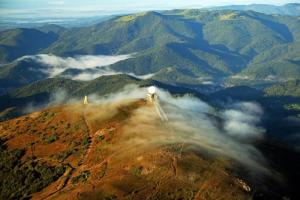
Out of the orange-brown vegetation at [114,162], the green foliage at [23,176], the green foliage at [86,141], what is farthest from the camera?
the green foliage at [86,141]

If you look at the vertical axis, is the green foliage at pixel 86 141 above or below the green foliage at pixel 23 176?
above

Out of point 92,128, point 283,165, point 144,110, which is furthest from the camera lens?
point 144,110

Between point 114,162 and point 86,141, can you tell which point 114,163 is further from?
point 86,141

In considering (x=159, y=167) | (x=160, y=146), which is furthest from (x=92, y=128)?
(x=159, y=167)

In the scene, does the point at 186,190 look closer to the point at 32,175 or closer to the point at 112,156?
the point at 112,156

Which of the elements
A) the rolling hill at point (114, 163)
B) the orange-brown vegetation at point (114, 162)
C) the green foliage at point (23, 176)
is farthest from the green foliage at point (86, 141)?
the green foliage at point (23, 176)

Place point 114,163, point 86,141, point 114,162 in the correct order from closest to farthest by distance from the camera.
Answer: point 114,163
point 114,162
point 86,141

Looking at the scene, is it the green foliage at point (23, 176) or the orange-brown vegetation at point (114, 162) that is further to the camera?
the green foliage at point (23, 176)

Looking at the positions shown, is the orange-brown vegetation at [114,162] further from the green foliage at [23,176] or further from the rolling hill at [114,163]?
the green foliage at [23,176]

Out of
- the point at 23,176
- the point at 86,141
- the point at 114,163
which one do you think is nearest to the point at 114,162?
the point at 114,163
